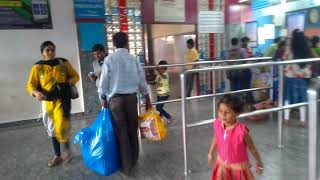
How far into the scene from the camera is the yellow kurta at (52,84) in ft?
9.04

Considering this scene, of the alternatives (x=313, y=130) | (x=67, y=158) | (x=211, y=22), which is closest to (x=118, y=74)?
(x=67, y=158)

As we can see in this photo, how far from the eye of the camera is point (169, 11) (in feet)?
19.1

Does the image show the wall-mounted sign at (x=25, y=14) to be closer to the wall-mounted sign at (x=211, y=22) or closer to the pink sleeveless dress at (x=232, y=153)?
the wall-mounted sign at (x=211, y=22)

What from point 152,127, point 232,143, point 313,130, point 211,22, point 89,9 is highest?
point 89,9

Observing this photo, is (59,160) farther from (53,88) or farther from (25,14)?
(25,14)

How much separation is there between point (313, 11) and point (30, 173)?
5.30m

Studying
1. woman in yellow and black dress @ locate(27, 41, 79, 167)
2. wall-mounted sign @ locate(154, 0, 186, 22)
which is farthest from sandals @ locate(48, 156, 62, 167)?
wall-mounted sign @ locate(154, 0, 186, 22)

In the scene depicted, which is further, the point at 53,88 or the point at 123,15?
the point at 123,15

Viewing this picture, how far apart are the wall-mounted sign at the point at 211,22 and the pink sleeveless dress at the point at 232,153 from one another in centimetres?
473

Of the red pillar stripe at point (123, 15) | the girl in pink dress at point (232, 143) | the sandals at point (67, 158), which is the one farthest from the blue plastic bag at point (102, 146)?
the red pillar stripe at point (123, 15)

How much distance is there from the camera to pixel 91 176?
8.80 ft

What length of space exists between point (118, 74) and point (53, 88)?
0.68m

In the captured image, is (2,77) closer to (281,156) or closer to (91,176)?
(91,176)

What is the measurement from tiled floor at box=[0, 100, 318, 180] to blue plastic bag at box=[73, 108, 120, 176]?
0.10 metres
